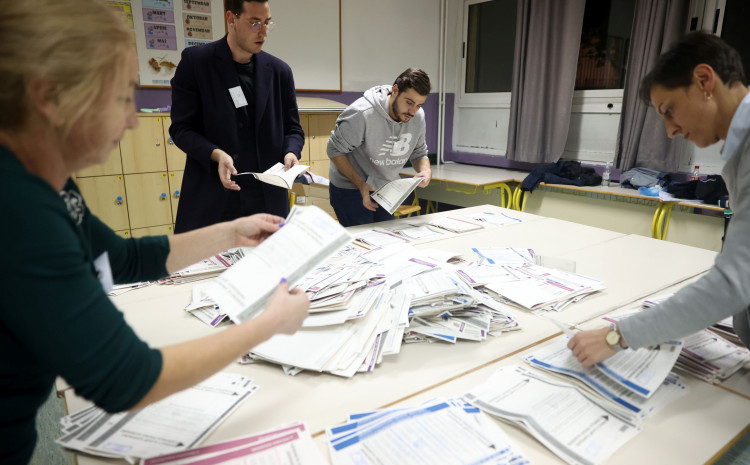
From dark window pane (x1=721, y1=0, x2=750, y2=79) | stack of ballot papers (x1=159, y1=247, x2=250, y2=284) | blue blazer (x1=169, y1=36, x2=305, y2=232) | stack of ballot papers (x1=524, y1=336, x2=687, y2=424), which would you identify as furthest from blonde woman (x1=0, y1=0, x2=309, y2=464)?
dark window pane (x1=721, y1=0, x2=750, y2=79)

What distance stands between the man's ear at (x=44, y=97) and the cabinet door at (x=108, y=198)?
3.37 meters

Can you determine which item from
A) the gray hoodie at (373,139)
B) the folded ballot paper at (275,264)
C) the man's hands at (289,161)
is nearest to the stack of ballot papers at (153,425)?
the folded ballot paper at (275,264)

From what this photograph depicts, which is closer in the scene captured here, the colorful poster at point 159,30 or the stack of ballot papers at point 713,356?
the stack of ballot papers at point 713,356

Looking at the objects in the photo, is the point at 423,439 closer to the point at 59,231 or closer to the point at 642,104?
the point at 59,231

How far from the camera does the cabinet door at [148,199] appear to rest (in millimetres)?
3684

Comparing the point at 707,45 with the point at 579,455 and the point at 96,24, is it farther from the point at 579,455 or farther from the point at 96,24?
the point at 96,24

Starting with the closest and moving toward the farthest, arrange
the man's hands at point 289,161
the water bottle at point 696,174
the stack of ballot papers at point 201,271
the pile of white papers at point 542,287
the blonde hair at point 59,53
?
1. the blonde hair at point 59,53
2. the pile of white papers at point 542,287
3. the stack of ballot papers at point 201,271
4. the man's hands at point 289,161
5. the water bottle at point 696,174

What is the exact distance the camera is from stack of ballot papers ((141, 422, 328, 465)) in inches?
30.8

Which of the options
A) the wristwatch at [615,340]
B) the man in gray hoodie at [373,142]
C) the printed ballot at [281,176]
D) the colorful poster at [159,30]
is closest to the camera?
the wristwatch at [615,340]

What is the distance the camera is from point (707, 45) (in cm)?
105

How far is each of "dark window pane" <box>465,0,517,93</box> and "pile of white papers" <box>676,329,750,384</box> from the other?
4321 millimetres

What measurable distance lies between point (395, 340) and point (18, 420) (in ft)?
2.50

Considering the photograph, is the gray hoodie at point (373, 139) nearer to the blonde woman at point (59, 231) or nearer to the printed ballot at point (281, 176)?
the printed ballot at point (281, 176)

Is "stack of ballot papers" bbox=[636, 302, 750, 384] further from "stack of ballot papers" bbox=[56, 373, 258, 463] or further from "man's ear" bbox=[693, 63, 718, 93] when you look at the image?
"stack of ballot papers" bbox=[56, 373, 258, 463]
